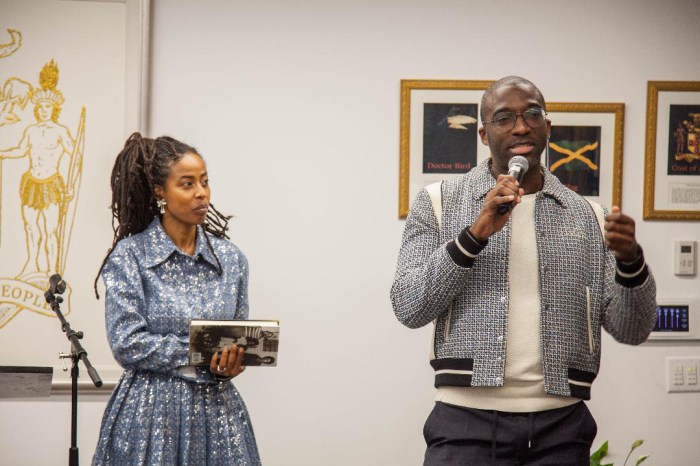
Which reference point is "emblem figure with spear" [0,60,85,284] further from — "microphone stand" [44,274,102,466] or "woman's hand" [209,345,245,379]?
"woman's hand" [209,345,245,379]

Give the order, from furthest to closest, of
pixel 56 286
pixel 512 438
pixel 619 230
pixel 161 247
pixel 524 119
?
pixel 56 286, pixel 161 247, pixel 524 119, pixel 512 438, pixel 619 230

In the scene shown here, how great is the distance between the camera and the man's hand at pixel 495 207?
5.70 feet

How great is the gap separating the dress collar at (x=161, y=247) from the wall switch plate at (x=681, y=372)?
204 centimetres

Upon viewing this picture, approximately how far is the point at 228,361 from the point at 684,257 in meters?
2.12

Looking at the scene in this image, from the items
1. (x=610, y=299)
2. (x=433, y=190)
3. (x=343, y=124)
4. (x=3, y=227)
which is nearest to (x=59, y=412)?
(x=3, y=227)

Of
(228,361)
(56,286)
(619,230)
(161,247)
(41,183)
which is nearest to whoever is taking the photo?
(619,230)

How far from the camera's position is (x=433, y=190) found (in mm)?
2002

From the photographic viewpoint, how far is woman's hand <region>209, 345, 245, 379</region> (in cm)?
224

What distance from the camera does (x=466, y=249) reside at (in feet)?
5.84

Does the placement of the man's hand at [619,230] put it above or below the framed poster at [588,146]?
below

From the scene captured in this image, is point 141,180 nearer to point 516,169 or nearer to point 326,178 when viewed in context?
point 326,178

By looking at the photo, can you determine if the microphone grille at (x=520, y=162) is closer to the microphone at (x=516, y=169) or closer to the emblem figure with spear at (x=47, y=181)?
the microphone at (x=516, y=169)

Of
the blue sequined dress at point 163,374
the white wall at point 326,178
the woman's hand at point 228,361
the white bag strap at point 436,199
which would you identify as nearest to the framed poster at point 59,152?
the white wall at point 326,178

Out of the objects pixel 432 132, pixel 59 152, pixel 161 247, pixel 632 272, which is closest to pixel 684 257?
pixel 432 132
